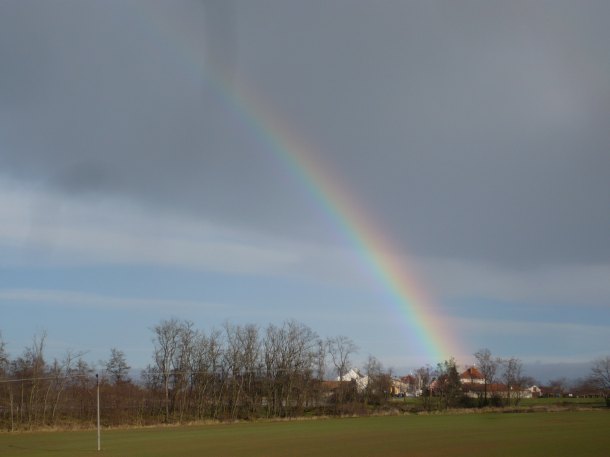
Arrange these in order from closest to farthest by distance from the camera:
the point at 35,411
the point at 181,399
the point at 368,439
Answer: the point at 368,439
the point at 35,411
the point at 181,399

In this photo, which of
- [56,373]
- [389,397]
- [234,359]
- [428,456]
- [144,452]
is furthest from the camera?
[389,397]

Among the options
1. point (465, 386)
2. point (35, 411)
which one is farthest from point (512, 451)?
point (465, 386)

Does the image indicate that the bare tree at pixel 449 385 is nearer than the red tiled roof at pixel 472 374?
Yes

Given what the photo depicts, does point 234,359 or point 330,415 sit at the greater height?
point 234,359

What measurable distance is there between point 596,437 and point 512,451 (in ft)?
40.1

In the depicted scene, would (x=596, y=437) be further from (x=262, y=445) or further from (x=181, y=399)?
(x=181, y=399)

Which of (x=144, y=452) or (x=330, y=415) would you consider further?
(x=330, y=415)

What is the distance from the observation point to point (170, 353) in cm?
9912

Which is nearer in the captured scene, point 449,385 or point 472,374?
point 449,385

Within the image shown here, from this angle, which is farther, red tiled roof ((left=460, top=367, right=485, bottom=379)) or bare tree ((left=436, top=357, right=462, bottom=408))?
red tiled roof ((left=460, top=367, right=485, bottom=379))

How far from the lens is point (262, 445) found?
42.0 m

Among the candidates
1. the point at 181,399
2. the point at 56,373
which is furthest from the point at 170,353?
the point at 56,373

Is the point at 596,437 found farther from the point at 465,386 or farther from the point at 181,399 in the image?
the point at 465,386

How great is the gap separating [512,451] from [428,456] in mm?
4736
